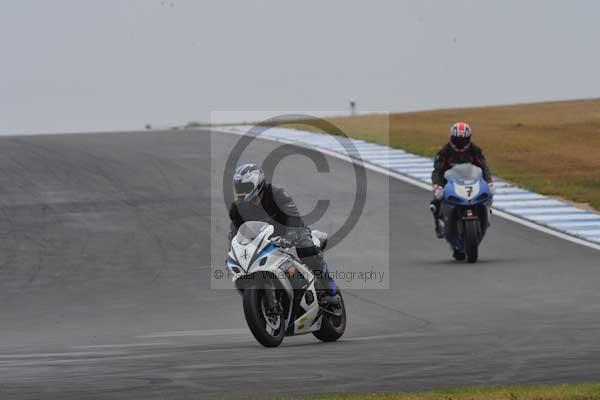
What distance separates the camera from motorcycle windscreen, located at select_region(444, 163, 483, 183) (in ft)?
60.1

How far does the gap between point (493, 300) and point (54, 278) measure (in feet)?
20.6

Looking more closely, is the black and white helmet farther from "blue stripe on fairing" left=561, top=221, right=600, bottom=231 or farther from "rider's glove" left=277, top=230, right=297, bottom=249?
"blue stripe on fairing" left=561, top=221, right=600, bottom=231

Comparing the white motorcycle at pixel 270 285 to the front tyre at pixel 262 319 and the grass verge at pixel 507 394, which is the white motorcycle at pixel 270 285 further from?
the grass verge at pixel 507 394

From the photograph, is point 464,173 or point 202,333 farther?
point 464,173

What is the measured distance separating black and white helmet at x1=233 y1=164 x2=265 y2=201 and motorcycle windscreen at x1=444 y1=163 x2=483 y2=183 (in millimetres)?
7675

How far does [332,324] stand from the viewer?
38.5ft

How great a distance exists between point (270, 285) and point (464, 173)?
806 cm

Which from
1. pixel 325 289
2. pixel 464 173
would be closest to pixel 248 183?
pixel 325 289

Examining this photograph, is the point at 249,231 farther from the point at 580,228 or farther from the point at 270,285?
the point at 580,228

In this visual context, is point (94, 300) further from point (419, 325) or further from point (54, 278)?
point (419, 325)

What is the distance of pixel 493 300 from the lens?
1434 cm

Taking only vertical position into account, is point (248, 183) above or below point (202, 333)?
above

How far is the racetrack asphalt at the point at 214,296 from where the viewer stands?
9.02 metres

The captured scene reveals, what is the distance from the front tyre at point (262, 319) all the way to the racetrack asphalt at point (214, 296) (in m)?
0.17
